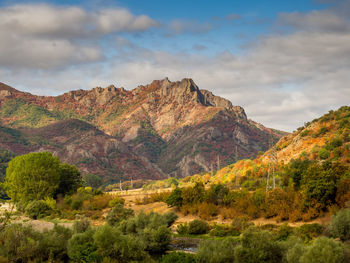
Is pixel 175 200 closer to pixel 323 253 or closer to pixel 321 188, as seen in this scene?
pixel 321 188

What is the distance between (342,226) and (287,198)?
1111 cm

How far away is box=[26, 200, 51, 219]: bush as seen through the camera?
51844 mm

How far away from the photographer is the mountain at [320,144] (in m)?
47.8

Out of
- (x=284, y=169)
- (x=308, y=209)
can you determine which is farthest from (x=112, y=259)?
(x=284, y=169)

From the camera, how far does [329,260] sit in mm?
17484

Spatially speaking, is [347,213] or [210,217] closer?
[347,213]

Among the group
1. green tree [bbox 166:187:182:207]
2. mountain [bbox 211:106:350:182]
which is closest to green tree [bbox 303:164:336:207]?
mountain [bbox 211:106:350:182]

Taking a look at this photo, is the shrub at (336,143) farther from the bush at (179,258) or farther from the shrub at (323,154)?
the bush at (179,258)

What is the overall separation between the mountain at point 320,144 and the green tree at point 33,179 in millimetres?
31074

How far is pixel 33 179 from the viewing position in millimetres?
59406

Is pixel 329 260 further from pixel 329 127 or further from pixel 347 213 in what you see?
pixel 329 127

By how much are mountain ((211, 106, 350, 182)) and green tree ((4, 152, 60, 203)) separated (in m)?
31.1

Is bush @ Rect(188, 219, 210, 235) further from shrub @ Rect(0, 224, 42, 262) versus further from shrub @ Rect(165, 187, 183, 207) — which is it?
shrub @ Rect(0, 224, 42, 262)

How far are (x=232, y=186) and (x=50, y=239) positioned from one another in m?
34.9
